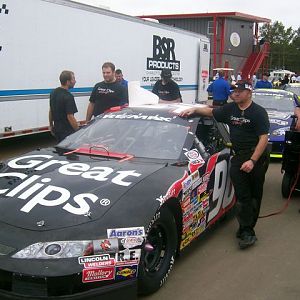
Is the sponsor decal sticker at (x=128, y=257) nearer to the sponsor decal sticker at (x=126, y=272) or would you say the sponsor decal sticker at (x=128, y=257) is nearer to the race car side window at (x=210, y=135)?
the sponsor decal sticker at (x=126, y=272)

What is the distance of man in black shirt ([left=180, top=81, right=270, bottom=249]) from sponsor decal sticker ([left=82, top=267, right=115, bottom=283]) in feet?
6.72

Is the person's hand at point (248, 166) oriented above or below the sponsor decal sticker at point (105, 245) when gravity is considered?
above

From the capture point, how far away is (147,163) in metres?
4.04

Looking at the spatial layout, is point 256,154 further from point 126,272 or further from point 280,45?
point 280,45

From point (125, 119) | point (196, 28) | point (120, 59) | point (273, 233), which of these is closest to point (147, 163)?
point (125, 119)

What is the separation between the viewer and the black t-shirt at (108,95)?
715 cm

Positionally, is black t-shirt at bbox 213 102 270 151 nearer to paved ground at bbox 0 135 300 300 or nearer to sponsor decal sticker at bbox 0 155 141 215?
paved ground at bbox 0 135 300 300

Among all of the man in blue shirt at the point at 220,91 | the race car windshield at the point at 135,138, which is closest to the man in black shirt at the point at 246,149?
the race car windshield at the point at 135,138

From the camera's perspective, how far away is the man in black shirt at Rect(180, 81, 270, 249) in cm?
457

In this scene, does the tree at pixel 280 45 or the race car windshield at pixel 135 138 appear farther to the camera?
the tree at pixel 280 45

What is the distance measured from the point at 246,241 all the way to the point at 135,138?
1585 mm

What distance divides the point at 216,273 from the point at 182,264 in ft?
1.10

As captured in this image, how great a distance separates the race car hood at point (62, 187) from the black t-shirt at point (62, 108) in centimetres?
227

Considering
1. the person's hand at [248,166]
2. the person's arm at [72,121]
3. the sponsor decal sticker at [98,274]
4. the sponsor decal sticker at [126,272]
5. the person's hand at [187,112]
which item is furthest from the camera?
the person's arm at [72,121]
